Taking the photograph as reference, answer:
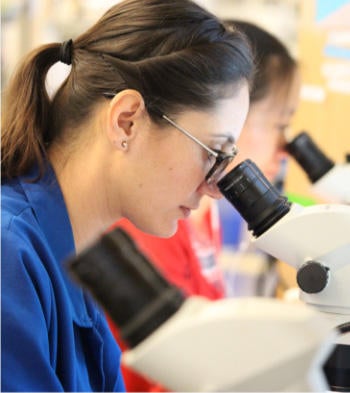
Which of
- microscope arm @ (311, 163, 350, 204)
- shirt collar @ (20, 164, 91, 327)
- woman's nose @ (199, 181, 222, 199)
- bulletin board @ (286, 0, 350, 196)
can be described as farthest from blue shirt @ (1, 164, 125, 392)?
bulletin board @ (286, 0, 350, 196)

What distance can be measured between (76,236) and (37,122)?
21cm

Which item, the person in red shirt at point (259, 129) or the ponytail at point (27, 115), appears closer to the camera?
the ponytail at point (27, 115)

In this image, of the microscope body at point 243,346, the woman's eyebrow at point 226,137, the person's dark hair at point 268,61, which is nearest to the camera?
the microscope body at point 243,346

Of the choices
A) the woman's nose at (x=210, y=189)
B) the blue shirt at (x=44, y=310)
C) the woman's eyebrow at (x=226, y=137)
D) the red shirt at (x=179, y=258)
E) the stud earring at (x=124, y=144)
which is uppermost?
the woman's eyebrow at (x=226, y=137)

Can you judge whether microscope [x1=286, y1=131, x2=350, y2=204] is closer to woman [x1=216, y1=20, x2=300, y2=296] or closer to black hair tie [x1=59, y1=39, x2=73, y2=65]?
woman [x1=216, y1=20, x2=300, y2=296]

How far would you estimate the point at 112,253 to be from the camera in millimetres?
580

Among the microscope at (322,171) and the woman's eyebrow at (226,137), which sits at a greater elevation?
the woman's eyebrow at (226,137)

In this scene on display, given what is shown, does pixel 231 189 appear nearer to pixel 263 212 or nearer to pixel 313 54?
pixel 263 212

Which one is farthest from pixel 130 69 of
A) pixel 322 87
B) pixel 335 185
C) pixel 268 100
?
pixel 322 87

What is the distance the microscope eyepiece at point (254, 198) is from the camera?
3.21 ft

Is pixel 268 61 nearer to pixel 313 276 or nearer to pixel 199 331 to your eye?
pixel 313 276

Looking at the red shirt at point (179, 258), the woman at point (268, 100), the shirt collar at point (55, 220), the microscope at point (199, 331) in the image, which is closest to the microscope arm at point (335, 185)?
the woman at point (268, 100)

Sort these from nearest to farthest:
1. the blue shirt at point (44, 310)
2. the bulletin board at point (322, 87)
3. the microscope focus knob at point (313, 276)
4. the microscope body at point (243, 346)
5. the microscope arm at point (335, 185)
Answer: the microscope body at point (243, 346), the blue shirt at point (44, 310), the microscope focus knob at point (313, 276), the microscope arm at point (335, 185), the bulletin board at point (322, 87)

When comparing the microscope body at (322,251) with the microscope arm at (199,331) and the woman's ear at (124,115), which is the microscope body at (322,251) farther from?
the microscope arm at (199,331)
